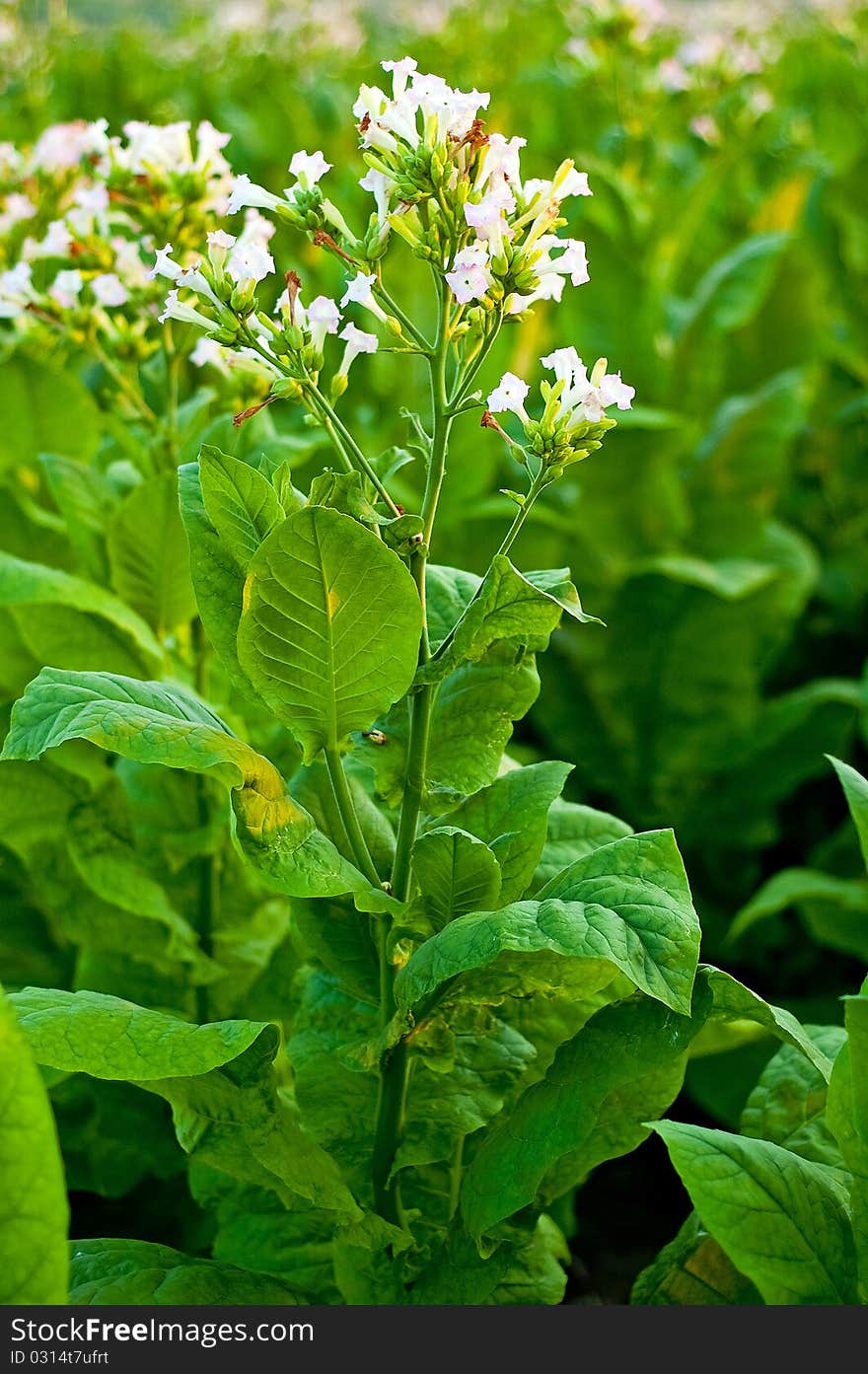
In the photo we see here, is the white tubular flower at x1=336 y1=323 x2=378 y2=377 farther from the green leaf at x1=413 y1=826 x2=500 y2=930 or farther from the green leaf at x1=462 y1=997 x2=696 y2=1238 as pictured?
the green leaf at x1=462 y1=997 x2=696 y2=1238

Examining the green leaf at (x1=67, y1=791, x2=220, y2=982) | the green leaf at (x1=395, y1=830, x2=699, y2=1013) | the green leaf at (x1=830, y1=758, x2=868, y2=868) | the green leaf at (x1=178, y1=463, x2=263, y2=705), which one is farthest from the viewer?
the green leaf at (x1=67, y1=791, x2=220, y2=982)

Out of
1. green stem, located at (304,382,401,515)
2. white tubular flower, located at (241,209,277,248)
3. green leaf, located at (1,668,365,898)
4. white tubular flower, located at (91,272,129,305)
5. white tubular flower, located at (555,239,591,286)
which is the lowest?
green leaf, located at (1,668,365,898)

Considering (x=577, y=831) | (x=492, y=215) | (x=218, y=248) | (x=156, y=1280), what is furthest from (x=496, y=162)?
(x=156, y=1280)

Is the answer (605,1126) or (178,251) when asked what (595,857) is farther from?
(178,251)

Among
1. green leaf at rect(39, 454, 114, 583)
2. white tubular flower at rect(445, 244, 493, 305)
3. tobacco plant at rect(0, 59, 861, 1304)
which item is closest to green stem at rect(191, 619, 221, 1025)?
green leaf at rect(39, 454, 114, 583)

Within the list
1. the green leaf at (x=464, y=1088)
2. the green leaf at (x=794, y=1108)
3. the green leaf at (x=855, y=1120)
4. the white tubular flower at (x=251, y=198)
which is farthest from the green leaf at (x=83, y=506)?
the green leaf at (x=855, y=1120)

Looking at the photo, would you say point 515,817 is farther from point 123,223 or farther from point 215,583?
point 123,223

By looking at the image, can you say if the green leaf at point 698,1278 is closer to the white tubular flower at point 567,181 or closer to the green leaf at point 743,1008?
the green leaf at point 743,1008
